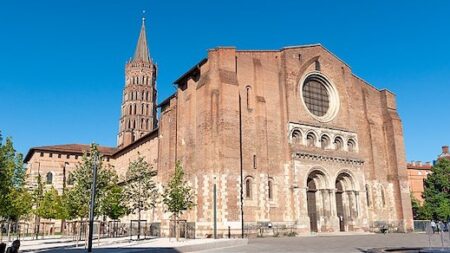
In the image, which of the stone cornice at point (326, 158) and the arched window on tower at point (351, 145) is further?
the arched window on tower at point (351, 145)

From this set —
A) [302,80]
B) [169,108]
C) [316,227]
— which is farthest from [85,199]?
[302,80]

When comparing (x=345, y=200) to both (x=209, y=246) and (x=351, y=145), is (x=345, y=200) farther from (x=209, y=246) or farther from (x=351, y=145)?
(x=209, y=246)

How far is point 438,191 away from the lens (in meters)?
55.6

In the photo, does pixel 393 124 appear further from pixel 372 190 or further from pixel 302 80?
pixel 302 80

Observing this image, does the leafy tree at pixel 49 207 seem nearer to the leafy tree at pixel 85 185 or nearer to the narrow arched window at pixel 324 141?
the leafy tree at pixel 85 185

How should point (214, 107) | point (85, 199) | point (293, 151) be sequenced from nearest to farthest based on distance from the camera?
point (85, 199), point (214, 107), point (293, 151)

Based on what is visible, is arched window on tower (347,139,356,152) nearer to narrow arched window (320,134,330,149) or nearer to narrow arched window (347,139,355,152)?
narrow arched window (347,139,355,152)

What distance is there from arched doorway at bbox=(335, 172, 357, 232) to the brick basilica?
92mm

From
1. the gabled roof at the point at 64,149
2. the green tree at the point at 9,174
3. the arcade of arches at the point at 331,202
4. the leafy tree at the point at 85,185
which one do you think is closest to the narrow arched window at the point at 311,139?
the arcade of arches at the point at 331,202

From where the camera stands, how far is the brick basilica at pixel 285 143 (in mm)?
30875

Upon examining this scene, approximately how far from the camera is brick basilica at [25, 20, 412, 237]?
101ft

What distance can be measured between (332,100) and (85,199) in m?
25.0

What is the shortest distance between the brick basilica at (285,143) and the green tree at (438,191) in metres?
17.1

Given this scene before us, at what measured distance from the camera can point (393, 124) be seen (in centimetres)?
4153
